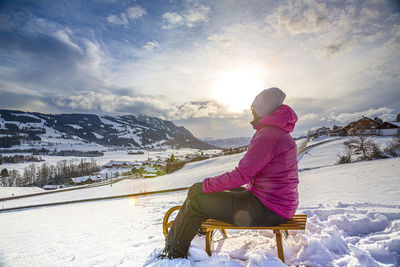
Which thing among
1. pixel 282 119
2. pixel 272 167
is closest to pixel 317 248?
pixel 272 167

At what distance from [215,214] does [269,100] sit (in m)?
1.46

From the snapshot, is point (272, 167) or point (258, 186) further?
point (258, 186)

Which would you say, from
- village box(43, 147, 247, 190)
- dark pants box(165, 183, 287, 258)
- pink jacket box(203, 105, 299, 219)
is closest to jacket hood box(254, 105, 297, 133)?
pink jacket box(203, 105, 299, 219)

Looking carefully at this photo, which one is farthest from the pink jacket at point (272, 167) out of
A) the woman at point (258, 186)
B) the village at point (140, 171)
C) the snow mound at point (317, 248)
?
the village at point (140, 171)

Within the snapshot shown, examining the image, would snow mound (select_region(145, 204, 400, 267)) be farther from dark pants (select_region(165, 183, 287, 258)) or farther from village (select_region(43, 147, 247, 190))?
village (select_region(43, 147, 247, 190))

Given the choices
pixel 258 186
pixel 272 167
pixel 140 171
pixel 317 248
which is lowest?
pixel 140 171

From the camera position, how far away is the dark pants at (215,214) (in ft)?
7.54

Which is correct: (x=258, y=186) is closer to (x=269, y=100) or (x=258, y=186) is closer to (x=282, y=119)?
(x=282, y=119)

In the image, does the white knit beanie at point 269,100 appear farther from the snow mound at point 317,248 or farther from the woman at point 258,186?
the snow mound at point 317,248

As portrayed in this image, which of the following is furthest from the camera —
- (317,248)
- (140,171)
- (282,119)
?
(140,171)

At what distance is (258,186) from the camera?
2346mm

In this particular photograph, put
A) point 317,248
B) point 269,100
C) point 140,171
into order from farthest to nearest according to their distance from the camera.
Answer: point 140,171 → point 317,248 → point 269,100

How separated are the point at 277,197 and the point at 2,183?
108128mm

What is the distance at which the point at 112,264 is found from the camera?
109 inches
